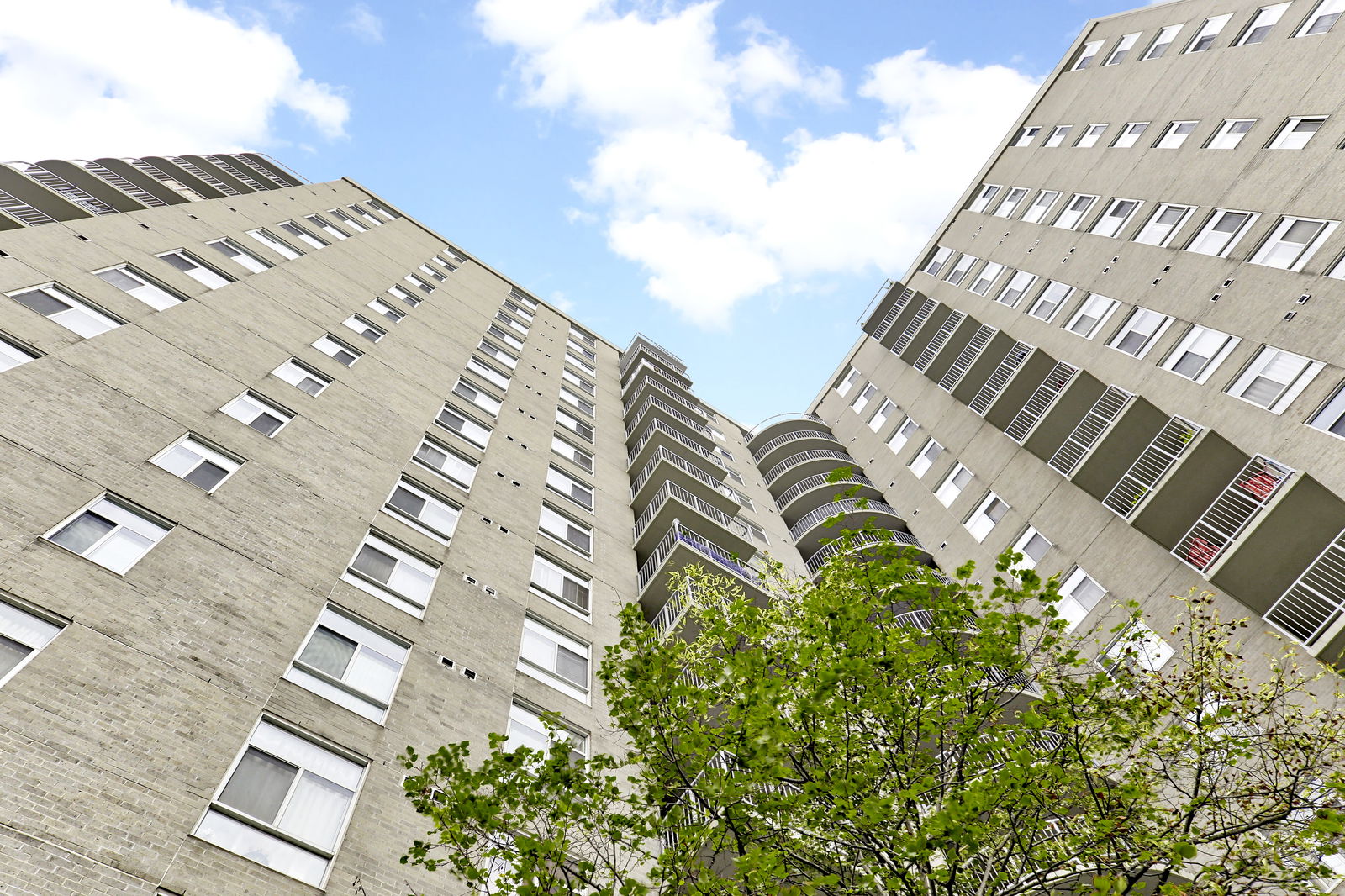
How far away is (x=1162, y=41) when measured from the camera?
26891mm

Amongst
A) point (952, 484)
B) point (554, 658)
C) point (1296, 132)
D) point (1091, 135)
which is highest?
point (1091, 135)

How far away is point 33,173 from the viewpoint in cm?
2280

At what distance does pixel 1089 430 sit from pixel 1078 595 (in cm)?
467

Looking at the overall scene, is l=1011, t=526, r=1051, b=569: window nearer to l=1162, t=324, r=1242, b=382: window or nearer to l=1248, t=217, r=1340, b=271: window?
l=1162, t=324, r=1242, b=382: window

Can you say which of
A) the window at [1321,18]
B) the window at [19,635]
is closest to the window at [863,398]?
the window at [1321,18]

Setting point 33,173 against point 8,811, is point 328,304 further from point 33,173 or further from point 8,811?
point 8,811

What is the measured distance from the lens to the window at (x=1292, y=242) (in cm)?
1650

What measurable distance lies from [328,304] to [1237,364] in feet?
80.6

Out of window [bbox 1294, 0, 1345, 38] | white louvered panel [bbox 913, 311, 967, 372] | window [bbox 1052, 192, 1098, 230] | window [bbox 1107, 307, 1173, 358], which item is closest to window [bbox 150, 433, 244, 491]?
window [bbox 1107, 307, 1173, 358]

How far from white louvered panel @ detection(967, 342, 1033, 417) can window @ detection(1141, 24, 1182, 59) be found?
13.1 m

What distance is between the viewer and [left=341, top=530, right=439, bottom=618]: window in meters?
13.7

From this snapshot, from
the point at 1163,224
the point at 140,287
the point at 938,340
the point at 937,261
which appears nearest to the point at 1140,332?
the point at 1163,224

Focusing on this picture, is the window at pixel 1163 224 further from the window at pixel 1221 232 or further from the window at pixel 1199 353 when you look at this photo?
the window at pixel 1199 353

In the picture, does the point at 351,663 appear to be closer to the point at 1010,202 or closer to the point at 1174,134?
the point at 1174,134
